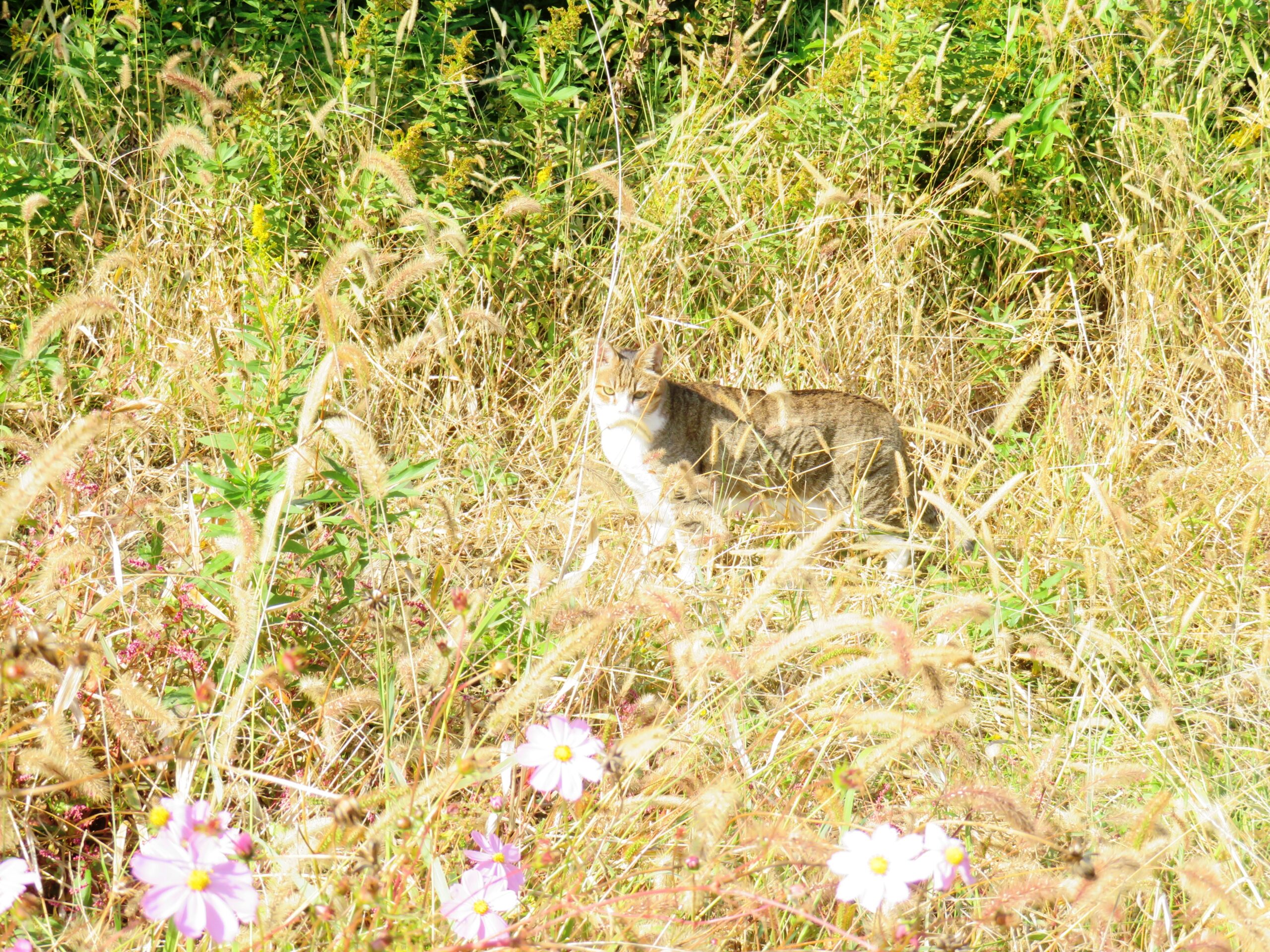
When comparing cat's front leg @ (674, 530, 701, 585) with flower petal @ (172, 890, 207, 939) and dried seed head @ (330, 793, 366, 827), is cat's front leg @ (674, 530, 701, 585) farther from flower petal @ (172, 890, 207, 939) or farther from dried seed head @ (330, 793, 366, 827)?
flower petal @ (172, 890, 207, 939)

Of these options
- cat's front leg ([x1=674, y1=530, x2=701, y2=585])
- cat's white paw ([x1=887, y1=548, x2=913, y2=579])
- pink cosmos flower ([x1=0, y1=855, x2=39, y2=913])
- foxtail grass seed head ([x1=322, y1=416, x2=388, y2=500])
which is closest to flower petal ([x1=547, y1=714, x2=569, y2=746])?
foxtail grass seed head ([x1=322, y1=416, x2=388, y2=500])

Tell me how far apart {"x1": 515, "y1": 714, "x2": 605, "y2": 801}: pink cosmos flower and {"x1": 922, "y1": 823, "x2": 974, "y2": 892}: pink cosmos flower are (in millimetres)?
453

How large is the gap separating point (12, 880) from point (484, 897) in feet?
1.92

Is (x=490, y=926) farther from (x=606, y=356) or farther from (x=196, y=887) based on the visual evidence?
(x=606, y=356)

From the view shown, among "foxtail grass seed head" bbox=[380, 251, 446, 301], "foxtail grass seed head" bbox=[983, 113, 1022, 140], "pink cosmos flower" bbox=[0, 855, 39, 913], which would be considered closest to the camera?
"pink cosmos flower" bbox=[0, 855, 39, 913]

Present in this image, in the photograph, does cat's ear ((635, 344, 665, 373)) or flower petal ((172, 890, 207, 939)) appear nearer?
flower petal ((172, 890, 207, 939))

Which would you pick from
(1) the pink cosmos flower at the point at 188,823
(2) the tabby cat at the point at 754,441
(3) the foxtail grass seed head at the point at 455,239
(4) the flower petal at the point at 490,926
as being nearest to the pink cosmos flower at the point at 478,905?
(4) the flower petal at the point at 490,926

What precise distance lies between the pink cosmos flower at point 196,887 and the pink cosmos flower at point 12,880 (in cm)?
26

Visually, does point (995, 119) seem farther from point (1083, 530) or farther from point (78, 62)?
point (78, 62)

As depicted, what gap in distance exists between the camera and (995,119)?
4531 millimetres

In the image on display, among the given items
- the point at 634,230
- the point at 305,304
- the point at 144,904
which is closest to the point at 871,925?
the point at 144,904

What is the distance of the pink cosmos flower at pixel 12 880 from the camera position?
148cm

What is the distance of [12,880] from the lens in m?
Answer: 1.52

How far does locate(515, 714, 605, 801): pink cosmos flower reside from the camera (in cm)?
168
